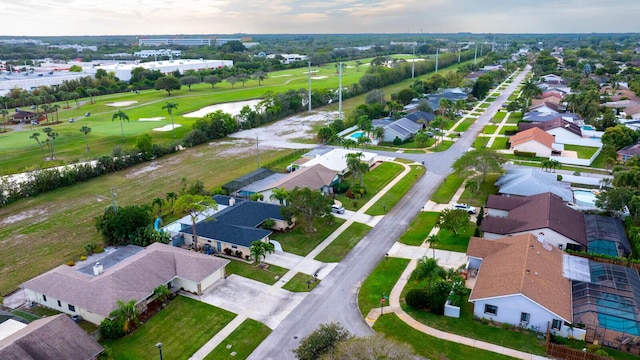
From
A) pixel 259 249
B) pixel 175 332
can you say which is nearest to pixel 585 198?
pixel 259 249

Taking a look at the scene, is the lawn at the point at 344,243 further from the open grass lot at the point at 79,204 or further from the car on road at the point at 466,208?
the open grass lot at the point at 79,204

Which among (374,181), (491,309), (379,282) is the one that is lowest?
(379,282)

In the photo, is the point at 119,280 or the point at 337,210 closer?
the point at 119,280

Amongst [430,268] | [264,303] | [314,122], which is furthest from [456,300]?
[314,122]

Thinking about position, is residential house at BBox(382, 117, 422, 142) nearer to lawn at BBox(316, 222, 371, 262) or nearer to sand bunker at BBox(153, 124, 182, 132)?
lawn at BBox(316, 222, 371, 262)

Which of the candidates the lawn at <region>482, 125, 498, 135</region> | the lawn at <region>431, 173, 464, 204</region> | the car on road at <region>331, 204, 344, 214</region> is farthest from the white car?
the lawn at <region>482, 125, 498, 135</region>

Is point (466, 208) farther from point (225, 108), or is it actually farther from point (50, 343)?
point (225, 108)
